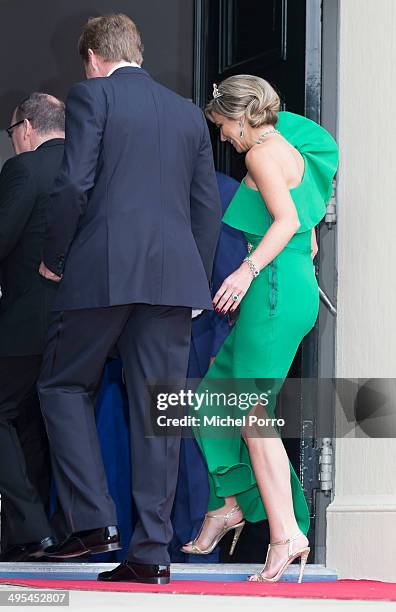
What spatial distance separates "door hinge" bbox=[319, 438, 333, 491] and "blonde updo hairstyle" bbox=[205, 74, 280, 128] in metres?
1.24

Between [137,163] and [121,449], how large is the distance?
4.77ft

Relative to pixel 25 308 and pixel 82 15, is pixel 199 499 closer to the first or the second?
pixel 25 308

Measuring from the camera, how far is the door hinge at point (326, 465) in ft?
16.3

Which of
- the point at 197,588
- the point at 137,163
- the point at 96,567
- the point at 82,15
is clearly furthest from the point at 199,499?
the point at 82,15

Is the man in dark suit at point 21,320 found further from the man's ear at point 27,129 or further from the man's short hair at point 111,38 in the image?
the man's short hair at point 111,38

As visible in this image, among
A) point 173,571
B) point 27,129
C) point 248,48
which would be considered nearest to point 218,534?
point 173,571

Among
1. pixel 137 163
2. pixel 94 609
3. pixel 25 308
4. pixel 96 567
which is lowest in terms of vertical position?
pixel 96 567

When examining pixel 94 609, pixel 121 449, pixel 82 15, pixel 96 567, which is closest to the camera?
pixel 94 609

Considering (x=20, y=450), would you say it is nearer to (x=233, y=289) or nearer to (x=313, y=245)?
(x=233, y=289)

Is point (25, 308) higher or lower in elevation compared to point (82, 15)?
lower

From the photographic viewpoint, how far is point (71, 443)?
13.5 feet

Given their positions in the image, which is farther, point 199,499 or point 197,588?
point 199,499

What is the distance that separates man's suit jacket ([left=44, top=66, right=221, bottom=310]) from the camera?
4055mm
